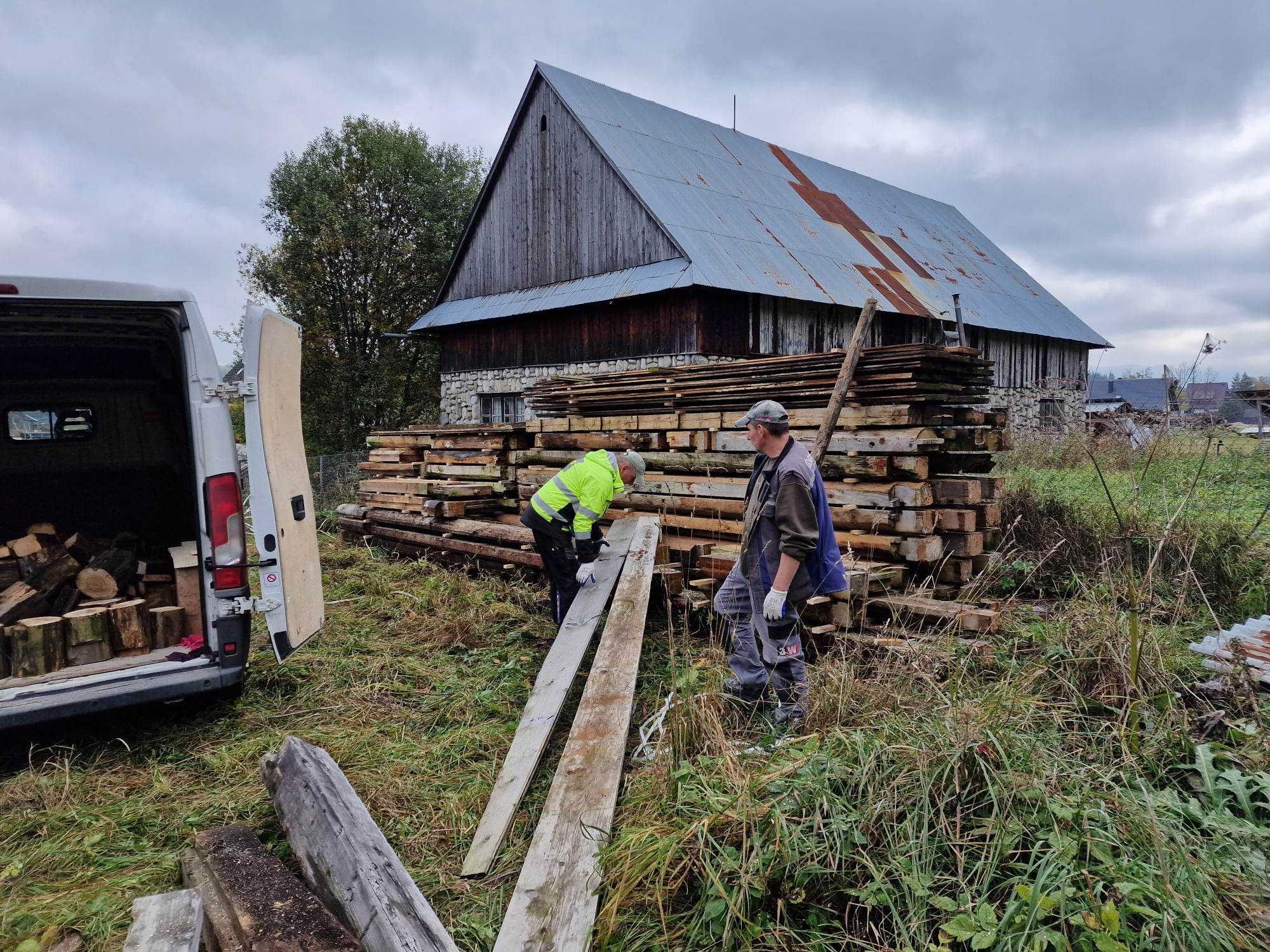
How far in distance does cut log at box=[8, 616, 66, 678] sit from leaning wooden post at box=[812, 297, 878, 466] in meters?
5.12

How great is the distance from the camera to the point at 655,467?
24.4ft

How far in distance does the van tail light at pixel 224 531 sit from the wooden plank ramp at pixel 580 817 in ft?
6.93

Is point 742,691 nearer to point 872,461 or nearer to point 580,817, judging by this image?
point 580,817

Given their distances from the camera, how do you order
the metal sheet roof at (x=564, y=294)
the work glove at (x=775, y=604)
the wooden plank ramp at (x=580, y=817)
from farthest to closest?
the metal sheet roof at (x=564, y=294)
the work glove at (x=775, y=604)
the wooden plank ramp at (x=580, y=817)

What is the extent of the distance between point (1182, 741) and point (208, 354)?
5.16 metres

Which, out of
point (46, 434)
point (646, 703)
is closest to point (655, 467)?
point (646, 703)

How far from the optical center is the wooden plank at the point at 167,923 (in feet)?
7.87

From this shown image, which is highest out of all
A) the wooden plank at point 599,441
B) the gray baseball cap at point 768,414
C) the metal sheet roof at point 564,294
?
the metal sheet roof at point 564,294

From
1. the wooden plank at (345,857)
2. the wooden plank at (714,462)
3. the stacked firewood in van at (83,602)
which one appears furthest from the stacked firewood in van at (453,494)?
the wooden plank at (345,857)

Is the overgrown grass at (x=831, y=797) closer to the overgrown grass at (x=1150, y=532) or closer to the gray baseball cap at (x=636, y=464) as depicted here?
the overgrown grass at (x=1150, y=532)

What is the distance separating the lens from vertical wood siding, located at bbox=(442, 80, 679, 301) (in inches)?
578

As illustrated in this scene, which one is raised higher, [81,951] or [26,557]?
[26,557]

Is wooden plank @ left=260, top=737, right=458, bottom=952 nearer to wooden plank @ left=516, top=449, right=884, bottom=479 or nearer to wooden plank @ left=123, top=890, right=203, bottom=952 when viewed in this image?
wooden plank @ left=123, top=890, right=203, bottom=952

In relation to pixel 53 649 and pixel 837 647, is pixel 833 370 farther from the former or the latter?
pixel 53 649
